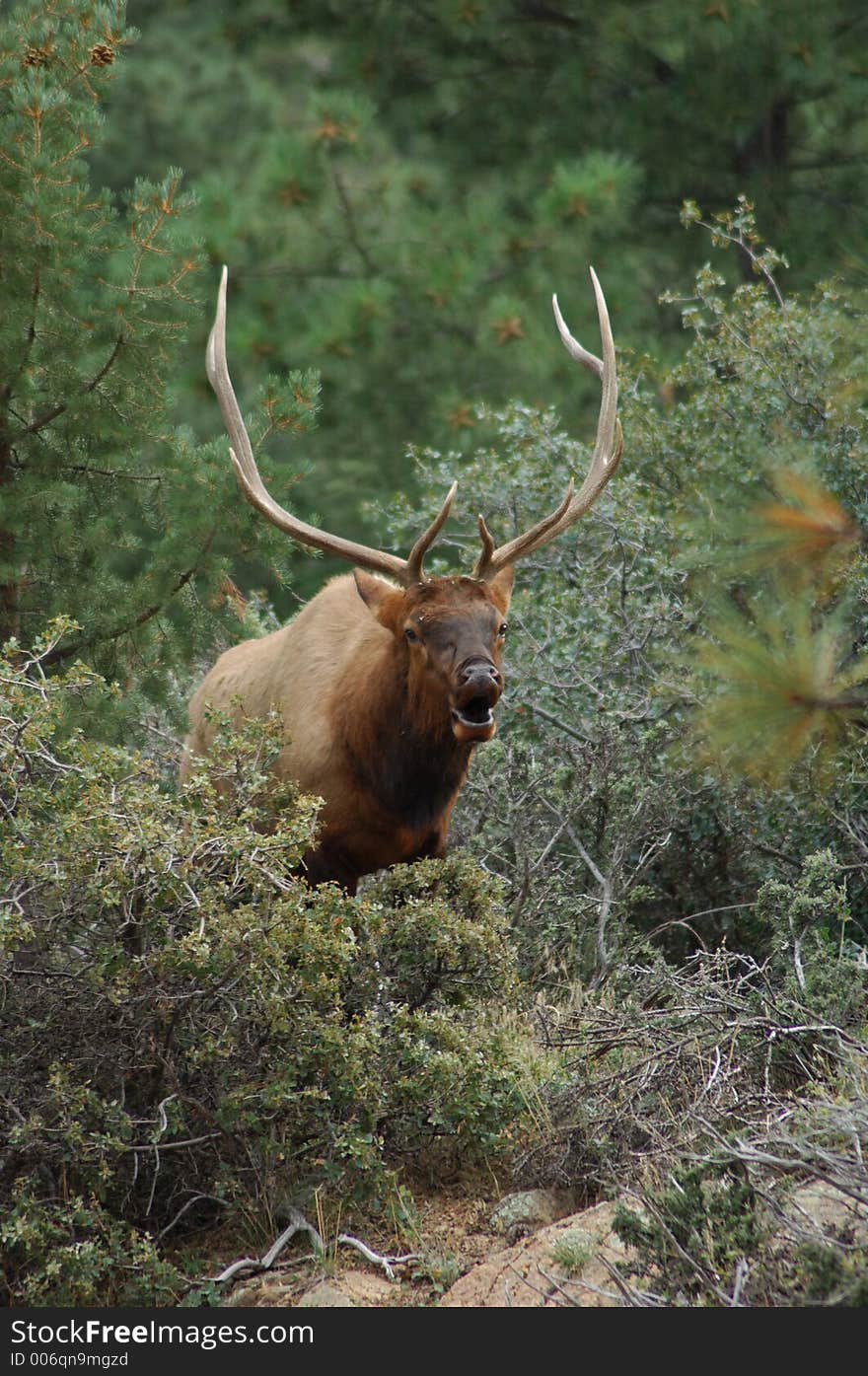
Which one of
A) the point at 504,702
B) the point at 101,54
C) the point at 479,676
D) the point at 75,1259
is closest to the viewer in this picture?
the point at 75,1259

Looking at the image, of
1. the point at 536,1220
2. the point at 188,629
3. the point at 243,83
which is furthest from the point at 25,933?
the point at 243,83

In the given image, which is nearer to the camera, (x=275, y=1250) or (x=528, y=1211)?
(x=275, y=1250)

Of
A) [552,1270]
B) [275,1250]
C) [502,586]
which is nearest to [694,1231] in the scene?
[552,1270]

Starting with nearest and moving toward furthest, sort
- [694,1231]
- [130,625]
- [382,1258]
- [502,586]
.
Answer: [694,1231] < [382,1258] < [502,586] < [130,625]

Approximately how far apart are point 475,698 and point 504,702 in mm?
2078

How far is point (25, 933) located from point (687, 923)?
3644mm

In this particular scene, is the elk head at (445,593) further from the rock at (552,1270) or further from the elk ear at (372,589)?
the rock at (552,1270)

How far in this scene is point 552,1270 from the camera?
488 centimetres

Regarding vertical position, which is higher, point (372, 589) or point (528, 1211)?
point (372, 589)

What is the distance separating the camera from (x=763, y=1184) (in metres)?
4.48

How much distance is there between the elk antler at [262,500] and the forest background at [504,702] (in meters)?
0.28

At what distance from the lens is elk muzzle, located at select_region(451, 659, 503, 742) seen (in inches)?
230

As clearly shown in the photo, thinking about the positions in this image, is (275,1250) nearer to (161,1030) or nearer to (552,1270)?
(161,1030)

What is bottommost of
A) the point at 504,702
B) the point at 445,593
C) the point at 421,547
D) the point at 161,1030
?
the point at 504,702
